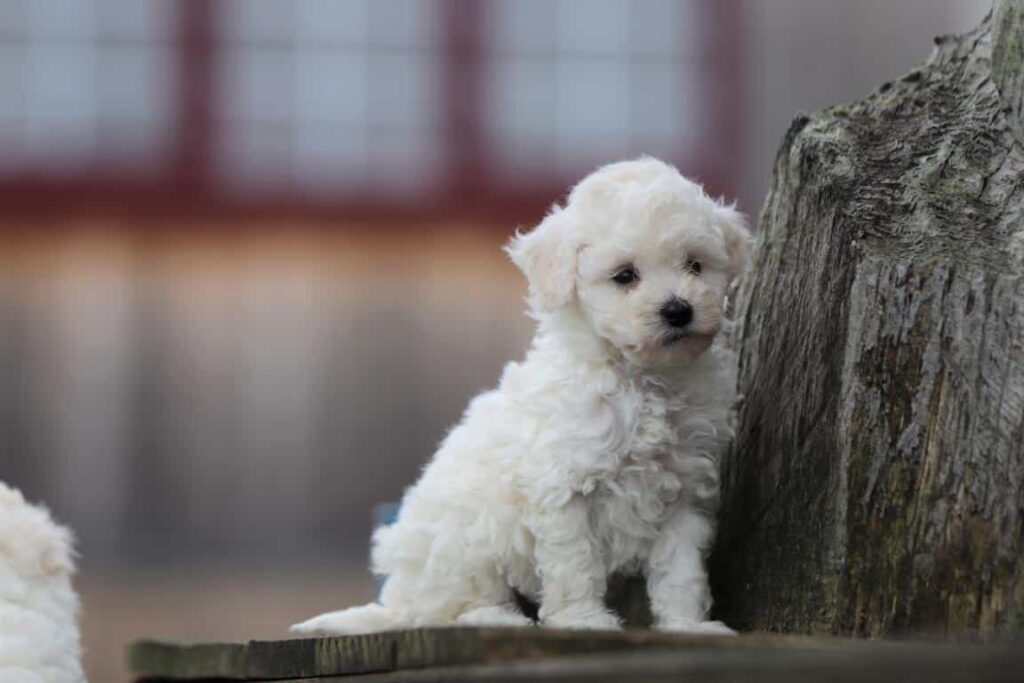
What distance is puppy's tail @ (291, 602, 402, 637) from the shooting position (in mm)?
3338

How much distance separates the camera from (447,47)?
42.5 feet

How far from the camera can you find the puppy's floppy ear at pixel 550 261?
3.22m

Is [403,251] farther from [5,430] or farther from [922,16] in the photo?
[922,16]

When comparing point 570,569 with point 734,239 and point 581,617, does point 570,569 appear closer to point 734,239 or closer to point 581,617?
point 581,617

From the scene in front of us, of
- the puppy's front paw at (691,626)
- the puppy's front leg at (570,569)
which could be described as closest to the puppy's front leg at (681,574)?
the puppy's front paw at (691,626)

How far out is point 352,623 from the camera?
11.0 ft

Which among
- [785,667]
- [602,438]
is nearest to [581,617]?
[602,438]

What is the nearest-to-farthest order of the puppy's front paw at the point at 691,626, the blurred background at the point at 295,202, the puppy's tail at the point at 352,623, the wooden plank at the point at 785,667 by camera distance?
the wooden plank at the point at 785,667, the puppy's front paw at the point at 691,626, the puppy's tail at the point at 352,623, the blurred background at the point at 295,202

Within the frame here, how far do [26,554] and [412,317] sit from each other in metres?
9.23

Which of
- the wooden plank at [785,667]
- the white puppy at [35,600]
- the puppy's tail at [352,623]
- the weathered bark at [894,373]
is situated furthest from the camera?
the white puppy at [35,600]

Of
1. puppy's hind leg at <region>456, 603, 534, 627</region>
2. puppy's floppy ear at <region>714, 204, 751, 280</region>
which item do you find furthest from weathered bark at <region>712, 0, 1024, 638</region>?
puppy's hind leg at <region>456, 603, 534, 627</region>

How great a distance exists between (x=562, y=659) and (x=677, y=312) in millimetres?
1201

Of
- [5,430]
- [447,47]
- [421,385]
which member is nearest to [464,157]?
[447,47]

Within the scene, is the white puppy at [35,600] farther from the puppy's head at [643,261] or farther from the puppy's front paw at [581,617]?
the puppy's head at [643,261]
